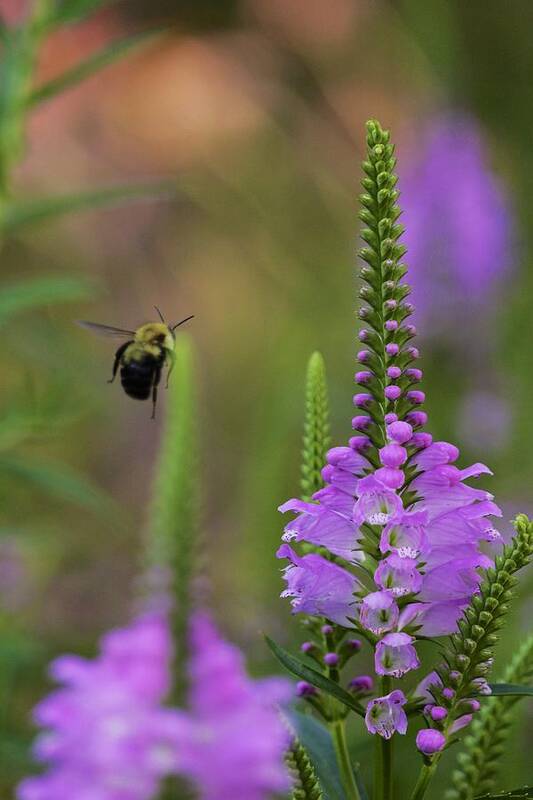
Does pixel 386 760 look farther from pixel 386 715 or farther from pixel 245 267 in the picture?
pixel 245 267

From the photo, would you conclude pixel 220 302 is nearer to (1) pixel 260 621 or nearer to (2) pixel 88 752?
(1) pixel 260 621

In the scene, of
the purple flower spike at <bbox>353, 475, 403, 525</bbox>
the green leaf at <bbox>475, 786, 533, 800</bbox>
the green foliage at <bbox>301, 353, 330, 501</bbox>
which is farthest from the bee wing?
the green leaf at <bbox>475, 786, 533, 800</bbox>

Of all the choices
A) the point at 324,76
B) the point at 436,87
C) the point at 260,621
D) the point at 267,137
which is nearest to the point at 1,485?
the point at 260,621

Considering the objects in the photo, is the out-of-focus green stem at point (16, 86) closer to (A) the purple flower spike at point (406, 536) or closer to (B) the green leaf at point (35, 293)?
(B) the green leaf at point (35, 293)

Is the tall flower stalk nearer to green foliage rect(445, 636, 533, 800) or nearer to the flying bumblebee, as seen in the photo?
green foliage rect(445, 636, 533, 800)

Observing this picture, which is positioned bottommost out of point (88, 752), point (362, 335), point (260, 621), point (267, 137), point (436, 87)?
point (88, 752)

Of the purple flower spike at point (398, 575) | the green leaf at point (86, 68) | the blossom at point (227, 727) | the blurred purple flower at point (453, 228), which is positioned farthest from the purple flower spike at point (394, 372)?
the blurred purple flower at point (453, 228)
